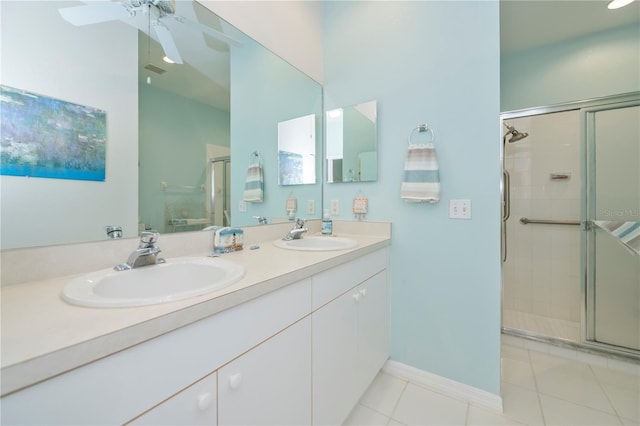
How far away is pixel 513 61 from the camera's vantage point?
236 centimetres

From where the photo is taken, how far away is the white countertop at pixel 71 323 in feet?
1.30

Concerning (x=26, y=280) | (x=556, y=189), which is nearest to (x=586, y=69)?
(x=556, y=189)

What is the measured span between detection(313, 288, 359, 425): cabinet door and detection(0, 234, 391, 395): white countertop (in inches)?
14.0

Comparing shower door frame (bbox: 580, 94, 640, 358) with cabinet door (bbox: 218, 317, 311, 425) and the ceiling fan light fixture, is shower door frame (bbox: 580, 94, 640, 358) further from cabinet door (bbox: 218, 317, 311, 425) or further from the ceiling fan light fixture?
cabinet door (bbox: 218, 317, 311, 425)

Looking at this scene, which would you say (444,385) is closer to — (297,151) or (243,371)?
(243,371)

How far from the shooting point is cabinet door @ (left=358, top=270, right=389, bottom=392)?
1.36 meters

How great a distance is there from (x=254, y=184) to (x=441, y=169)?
3.74 ft

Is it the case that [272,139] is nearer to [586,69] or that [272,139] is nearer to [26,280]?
[26,280]

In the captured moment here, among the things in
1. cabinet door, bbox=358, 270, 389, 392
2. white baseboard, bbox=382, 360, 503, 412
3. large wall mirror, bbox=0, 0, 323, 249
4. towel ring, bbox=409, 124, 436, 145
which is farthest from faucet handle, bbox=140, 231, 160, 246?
white baseboard, bbox=382, 360, 503, 412

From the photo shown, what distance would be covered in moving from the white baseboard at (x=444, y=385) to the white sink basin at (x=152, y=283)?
1.37 m

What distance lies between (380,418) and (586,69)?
9.88 feet

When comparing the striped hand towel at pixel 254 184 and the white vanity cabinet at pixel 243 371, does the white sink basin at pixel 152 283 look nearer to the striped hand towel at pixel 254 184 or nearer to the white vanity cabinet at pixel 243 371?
the white vanity cabinet at pixel 243 371

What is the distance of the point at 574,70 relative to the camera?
2.13m

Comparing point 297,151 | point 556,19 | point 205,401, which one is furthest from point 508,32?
point 205,401
